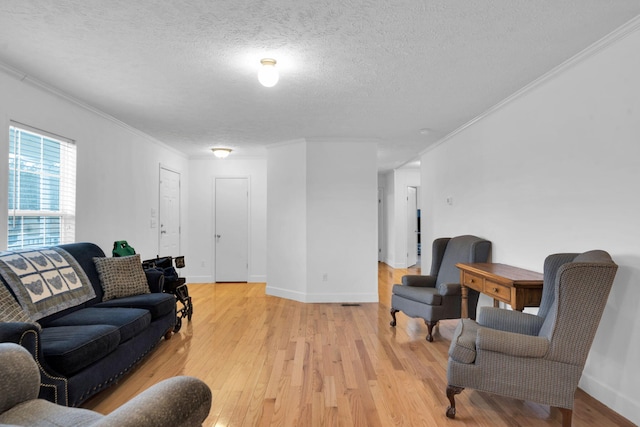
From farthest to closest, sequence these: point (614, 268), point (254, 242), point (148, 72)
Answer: point (254, 242) < point (148, 72) < point (614, 268)

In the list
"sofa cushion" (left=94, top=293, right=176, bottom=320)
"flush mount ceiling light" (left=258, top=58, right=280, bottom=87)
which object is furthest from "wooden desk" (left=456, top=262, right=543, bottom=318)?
"sofa cushion" (left=94, top=293, right=176, bottom=320)

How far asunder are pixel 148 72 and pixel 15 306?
1914 mm

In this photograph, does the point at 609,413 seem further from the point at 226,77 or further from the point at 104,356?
the point at 226,77

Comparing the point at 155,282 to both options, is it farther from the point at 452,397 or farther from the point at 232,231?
the point at 232,231

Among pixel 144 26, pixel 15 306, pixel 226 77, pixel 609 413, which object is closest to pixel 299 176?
pixel 226 77

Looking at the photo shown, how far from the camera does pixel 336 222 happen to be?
5.56m

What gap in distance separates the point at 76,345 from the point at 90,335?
0.17m

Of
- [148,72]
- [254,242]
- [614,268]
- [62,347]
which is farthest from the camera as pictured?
[254,242]

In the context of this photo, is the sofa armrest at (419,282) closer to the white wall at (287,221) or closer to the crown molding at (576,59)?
the white wall at (287,221)

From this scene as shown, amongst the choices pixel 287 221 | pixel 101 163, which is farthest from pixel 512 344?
pixel 101 163

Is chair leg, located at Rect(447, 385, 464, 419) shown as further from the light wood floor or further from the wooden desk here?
the wooden desk

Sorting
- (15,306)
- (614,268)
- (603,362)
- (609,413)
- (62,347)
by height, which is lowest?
(609,413)

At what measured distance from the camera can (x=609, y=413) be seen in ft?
7.80

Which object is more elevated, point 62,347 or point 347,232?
point 347,232
